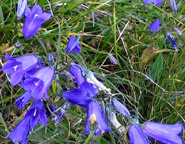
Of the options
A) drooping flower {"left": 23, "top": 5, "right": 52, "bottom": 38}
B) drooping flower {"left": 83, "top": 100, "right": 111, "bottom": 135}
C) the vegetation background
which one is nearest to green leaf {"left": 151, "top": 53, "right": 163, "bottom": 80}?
the vegetation background

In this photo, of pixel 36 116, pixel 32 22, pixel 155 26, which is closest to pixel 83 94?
pixel 36 116

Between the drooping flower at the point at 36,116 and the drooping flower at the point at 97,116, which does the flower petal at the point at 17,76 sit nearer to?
the drooping flower at the point at 36,116

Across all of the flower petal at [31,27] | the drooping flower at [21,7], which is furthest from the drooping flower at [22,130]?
the drooping flower at [21,7]

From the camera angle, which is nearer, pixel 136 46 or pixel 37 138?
pixel 37 138

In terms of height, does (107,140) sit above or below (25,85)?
below

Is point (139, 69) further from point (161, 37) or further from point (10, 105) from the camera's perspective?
point (10, 105)

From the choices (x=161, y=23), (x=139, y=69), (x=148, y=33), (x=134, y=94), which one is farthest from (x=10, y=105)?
(x=161, y=23)

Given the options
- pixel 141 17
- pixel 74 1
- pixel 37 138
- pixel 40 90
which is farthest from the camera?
pixel 141 17
